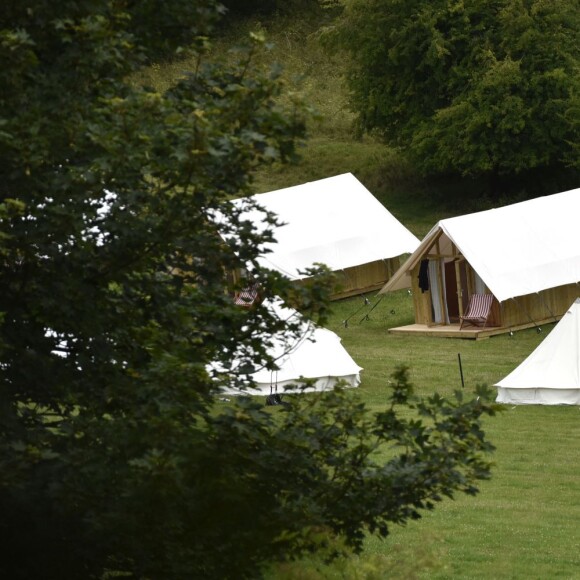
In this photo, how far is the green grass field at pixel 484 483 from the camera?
11.0 m

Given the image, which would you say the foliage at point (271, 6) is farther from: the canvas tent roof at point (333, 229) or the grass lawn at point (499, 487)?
the grass lawn at point (499, 487)

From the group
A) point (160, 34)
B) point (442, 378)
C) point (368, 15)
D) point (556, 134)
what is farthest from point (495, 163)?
point (160, 34)

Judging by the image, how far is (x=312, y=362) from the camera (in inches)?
922

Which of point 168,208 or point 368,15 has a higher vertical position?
point 368,15

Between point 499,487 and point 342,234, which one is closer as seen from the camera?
point 499,487

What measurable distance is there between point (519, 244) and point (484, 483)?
13.4 metres

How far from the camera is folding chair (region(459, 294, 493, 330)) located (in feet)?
97.7

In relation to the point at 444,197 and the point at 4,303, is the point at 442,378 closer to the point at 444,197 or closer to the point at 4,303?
the point at 4,303

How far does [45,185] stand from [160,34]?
5.13 feet

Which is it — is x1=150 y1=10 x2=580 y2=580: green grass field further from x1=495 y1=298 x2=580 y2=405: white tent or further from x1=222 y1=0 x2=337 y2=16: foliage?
x1=222 y1=0 x2=337 y2=16: foliage

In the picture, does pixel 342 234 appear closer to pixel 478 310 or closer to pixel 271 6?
pixel 478 310

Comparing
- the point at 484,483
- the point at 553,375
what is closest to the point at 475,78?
the point at 553,375

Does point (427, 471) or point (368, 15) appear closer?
point (427, 471)

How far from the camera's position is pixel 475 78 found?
4091 cm
